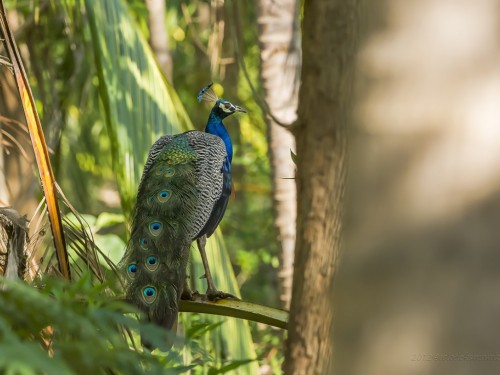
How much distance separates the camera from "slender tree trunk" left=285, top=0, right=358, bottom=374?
157cm

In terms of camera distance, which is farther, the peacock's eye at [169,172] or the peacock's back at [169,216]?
the peacock's eye at [169,172]

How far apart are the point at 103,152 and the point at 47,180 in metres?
6.49

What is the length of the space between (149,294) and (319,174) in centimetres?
152

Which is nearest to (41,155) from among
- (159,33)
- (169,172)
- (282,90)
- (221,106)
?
(169,172)

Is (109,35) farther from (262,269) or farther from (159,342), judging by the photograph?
(262,269)

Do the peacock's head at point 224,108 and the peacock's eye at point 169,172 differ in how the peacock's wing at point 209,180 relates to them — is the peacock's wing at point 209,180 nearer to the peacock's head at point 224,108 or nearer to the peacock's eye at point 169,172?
the peacock's eye at point 169,172

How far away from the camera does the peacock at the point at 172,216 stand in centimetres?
302

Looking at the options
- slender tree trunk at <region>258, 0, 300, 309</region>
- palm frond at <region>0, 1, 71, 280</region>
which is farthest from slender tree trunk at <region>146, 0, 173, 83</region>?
palm frond at <region>0, 1, 71, 280</region>

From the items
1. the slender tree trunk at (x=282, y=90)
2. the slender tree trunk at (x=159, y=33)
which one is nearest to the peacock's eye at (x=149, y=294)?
the slender tree trunk at (x=282, y=90)

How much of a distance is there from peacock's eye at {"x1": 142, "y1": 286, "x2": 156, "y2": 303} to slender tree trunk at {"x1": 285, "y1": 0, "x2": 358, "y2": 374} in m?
1.42

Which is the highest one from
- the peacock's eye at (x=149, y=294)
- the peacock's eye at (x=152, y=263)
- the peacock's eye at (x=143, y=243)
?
the peacock's eye at (x=143, y=243)

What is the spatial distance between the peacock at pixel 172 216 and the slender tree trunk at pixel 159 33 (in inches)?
101

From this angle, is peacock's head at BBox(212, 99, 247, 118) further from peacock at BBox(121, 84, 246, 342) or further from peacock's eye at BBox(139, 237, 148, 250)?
peacock's eye at BBox(139, 237, 148, 250)

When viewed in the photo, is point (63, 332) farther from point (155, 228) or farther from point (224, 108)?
point (224, 108)
